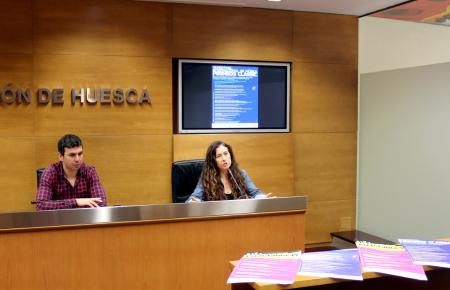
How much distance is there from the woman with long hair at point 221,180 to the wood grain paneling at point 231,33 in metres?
1.52

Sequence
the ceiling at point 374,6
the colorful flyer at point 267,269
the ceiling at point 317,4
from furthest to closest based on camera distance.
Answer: the ceiling at point 317,4, the ceiling at point 374,6, the colorful flyer at point 267,269

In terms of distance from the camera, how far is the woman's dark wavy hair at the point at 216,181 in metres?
3.37

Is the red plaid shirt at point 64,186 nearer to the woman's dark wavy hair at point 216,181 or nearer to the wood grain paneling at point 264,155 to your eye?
the woman's dark wavy hair at point 216,181

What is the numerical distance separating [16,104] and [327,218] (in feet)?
11.2

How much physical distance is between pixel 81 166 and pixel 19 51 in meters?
1.62

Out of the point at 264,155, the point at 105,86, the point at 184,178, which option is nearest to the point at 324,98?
the point at 264,155

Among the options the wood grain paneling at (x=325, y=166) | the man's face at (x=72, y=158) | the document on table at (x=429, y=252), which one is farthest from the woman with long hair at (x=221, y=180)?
the wood grain paneling at (x=325, y=166)

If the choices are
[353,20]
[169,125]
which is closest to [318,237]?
[169,125]

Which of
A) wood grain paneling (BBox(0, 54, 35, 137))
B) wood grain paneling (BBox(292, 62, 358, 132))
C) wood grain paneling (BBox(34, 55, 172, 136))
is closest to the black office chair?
wood grain paneling (BBox(34, 55, 172, 136))

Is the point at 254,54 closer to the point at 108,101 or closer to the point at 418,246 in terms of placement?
the point at 108,101

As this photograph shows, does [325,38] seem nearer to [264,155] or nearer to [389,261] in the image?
[264,155]

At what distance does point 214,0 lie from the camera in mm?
4484

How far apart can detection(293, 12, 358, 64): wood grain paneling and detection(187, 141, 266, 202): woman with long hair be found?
1975mm

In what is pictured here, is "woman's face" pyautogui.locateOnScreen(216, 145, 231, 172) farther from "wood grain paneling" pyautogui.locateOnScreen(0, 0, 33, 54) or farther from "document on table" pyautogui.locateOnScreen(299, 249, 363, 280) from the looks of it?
"wood grain paneling" pyautogui.locateOnScreen(0, 0, 33, 54)
